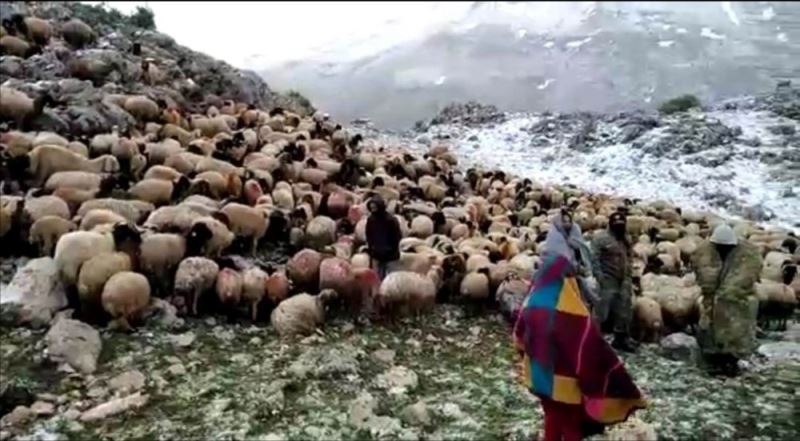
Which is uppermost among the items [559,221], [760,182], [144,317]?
[559,221]

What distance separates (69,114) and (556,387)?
10.6m

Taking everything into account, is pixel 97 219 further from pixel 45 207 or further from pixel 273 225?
pixel 273 225

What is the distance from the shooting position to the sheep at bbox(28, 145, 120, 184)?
10.9 meters

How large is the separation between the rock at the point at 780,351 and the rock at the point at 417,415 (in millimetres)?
3514

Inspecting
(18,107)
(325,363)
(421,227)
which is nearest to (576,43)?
(421,227)

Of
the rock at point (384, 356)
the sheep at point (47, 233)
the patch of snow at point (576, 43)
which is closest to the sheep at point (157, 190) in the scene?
the sheep at point (47, 233)

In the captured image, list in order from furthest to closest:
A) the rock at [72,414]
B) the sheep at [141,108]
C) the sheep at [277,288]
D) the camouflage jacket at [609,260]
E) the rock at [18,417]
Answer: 1. the sheep at [141,108]
2. the sheep at [277,288]
3. the camouflage jacket at [609,260]
4. the rock at [72,414]
5. the rock at [18,417]

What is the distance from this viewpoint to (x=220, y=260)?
911 centimetres

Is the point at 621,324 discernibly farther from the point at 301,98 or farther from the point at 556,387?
the point at 301,98

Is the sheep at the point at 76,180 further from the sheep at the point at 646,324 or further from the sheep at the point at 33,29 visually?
the sheep at the point at 33,29

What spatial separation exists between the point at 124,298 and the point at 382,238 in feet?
9.51

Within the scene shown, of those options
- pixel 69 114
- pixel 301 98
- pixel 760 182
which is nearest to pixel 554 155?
pixel 760 182

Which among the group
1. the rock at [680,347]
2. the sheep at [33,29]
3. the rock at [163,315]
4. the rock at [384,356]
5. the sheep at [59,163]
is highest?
the sheep at [33,29]

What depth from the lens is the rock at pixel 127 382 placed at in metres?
6.87
